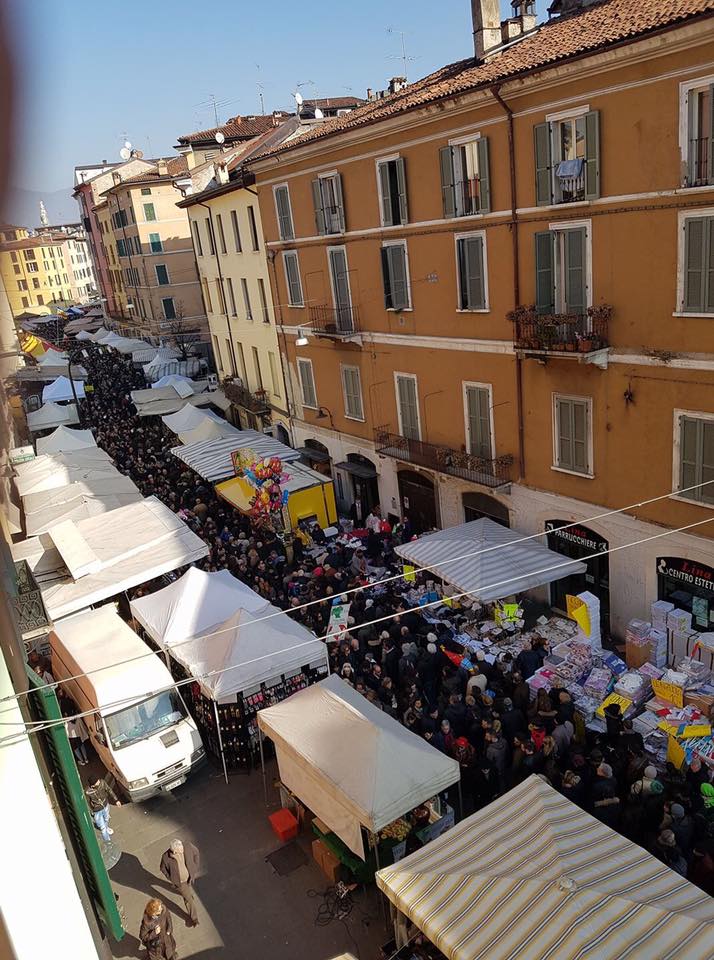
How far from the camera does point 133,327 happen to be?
47.4m

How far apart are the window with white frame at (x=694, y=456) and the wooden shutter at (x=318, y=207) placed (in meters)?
13.2

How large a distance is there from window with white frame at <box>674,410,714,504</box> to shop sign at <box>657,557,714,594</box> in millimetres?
1285

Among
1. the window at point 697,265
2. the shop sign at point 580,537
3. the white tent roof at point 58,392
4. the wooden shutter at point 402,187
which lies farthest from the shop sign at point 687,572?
the white tent roof at point 58,392

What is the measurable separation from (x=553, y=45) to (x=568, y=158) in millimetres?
2669

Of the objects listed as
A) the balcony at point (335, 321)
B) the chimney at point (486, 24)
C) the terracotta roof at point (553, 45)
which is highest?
the chimney at point (486, 24)

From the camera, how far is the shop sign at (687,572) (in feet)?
44.8

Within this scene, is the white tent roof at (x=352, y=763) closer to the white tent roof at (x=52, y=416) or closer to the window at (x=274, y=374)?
the window at (x=274, y=374)

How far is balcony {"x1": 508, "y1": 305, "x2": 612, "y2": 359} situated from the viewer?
1430 centimetres

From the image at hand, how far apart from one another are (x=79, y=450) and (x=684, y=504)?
2088 centimetres

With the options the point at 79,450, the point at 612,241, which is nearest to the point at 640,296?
the point at 612,241

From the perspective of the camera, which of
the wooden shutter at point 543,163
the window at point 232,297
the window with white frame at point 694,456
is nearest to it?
the window with white frame at point 694,456

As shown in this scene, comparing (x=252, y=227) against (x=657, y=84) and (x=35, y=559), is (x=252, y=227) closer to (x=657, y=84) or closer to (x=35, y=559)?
(x=35, y=559)

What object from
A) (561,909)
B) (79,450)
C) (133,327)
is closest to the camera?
(561,909)

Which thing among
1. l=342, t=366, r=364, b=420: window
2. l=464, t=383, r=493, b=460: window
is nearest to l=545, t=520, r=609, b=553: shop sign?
l=464, t=383, r=493, b=460: window
